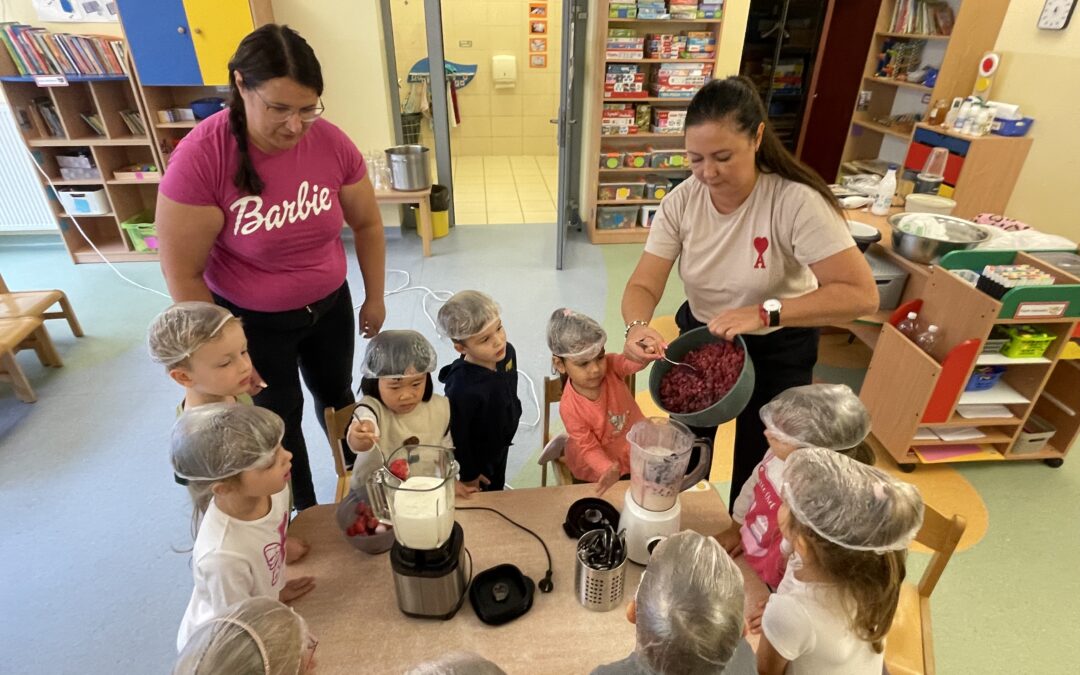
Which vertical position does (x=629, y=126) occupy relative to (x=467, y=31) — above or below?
below

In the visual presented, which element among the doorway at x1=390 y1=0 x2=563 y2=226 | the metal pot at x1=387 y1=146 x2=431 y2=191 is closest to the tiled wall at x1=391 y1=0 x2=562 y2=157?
the doorway at x1=390 y1=0 x2=563 y2=226

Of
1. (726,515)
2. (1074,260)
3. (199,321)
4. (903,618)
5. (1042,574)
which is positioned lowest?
(1042,574)

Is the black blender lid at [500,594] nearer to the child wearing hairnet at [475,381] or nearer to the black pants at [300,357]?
the child wearing hairnet at [475,381]

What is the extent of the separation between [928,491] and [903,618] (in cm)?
139

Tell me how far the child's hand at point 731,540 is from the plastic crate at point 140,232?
4675mm

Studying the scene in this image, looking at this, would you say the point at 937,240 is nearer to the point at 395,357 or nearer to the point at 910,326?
the point at 910,326

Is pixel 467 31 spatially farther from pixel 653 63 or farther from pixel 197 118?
pixel 197 118

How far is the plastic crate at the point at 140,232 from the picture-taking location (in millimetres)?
4402

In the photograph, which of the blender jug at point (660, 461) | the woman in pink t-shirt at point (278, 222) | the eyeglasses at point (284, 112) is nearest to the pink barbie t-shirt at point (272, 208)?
the woman in pink t-shirt at point (278, 222)

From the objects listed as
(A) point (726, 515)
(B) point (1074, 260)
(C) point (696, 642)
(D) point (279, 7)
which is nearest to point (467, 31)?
(D) point (279, 7)

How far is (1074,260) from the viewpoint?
2338 millimetres

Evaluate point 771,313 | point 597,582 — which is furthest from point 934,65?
point 597,582

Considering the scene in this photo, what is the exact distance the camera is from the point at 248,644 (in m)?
0.81

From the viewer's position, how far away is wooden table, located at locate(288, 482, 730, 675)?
1.10 meters
